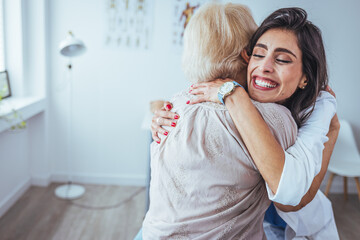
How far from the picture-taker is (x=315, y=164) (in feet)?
3.22

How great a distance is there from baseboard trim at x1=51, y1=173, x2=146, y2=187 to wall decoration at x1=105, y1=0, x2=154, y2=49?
130cm

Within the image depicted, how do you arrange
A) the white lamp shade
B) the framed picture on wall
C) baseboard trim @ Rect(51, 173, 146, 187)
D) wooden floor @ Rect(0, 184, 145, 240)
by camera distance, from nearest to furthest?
wooden floor @ Rect(0, 184, 145, 240) → the white lamp shade → the framed picture on wall → baseboard trim @ Rect(51, 173, 146, 187)

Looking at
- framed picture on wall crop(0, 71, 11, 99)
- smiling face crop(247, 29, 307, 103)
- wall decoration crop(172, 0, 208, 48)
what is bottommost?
framed picture on wall crop(0, 71, 11, 99)

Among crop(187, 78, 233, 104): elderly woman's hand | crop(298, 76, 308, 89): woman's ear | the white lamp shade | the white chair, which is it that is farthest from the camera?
the white chair

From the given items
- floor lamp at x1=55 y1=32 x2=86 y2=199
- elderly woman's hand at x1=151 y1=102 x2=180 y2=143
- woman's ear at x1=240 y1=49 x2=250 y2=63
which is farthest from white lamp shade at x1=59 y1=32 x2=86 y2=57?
woman's ear at x1=240 y1=49 x2=250 y2=63

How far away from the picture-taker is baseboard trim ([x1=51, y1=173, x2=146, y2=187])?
135 inches

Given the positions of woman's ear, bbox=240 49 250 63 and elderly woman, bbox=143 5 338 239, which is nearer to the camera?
elderly woman, bbox=143 5 338 239

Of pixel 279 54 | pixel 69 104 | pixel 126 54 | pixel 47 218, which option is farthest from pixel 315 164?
pixel 69 104

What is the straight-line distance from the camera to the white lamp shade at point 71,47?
271 centimetres

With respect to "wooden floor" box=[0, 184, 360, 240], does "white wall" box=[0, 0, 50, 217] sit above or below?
above

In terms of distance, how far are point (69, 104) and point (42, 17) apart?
82cm

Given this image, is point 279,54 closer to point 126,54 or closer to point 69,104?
point 126,54

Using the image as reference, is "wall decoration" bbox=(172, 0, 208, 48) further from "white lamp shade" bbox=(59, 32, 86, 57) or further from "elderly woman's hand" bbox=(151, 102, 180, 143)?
"elderly woman's hand" bbox=(151, 102, 180, 143)

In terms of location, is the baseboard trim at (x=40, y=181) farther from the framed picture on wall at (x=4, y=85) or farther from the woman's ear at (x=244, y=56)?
the woman's ear at (x=244, y=56)
